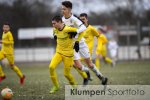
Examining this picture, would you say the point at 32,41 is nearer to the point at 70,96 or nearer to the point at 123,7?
the point at 123,7

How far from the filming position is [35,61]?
143ft

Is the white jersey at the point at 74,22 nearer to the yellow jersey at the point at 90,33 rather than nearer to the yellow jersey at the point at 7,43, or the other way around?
the yellow jersey at the point at 90,33

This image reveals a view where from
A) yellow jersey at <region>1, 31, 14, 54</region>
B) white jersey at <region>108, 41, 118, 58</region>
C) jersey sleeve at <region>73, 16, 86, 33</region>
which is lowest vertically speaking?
white jersey at <region>108, 41, 118, 58</region>

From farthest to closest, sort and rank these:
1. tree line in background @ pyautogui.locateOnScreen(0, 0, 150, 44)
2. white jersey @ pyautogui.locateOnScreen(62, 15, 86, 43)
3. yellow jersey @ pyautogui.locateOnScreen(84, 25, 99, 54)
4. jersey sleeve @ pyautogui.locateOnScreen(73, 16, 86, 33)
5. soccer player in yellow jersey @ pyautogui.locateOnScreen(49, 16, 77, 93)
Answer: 1. tree line in background @ pyautogui.locateOnScreen(0, 0, 150, 44)
2. yellow jersey @ pyautogui.locateOnScreen(84, 25, 99, 54)
3. white jersey @ pyautogui.locateOnScreen(62, 15, 86, 43)
4. jersey sleeve @ pyautogui.locateOnScreen(73, 16, 86, 33)
5. soccer player in yellow jersey @ pyautogui.locateOnScreen(49, 16, 77, 93)

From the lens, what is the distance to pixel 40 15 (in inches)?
2339

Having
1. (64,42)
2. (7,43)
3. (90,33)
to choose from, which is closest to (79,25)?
(64,42)

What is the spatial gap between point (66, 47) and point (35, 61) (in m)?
30.3

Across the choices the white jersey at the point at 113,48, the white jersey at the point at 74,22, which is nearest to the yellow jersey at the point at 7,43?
the white jersey at the point at 74,22

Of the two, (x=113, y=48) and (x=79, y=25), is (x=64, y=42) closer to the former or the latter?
(x=79, y=25)

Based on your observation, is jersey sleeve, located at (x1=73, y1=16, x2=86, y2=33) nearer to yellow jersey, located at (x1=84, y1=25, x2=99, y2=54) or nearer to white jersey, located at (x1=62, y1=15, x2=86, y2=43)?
white jersey, located at (x1=62, y1=15, x2=86, y2=43)

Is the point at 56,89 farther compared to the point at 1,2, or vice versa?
the point at 1,2

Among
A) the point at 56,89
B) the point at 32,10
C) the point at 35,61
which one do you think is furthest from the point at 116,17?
the point at 56,89

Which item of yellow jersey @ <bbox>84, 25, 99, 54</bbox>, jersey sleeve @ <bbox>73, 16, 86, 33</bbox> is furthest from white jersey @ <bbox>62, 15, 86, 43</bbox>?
yellow jersey @ <bbox>84, 25, 99, 54</bbox>

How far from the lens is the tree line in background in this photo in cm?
5316
